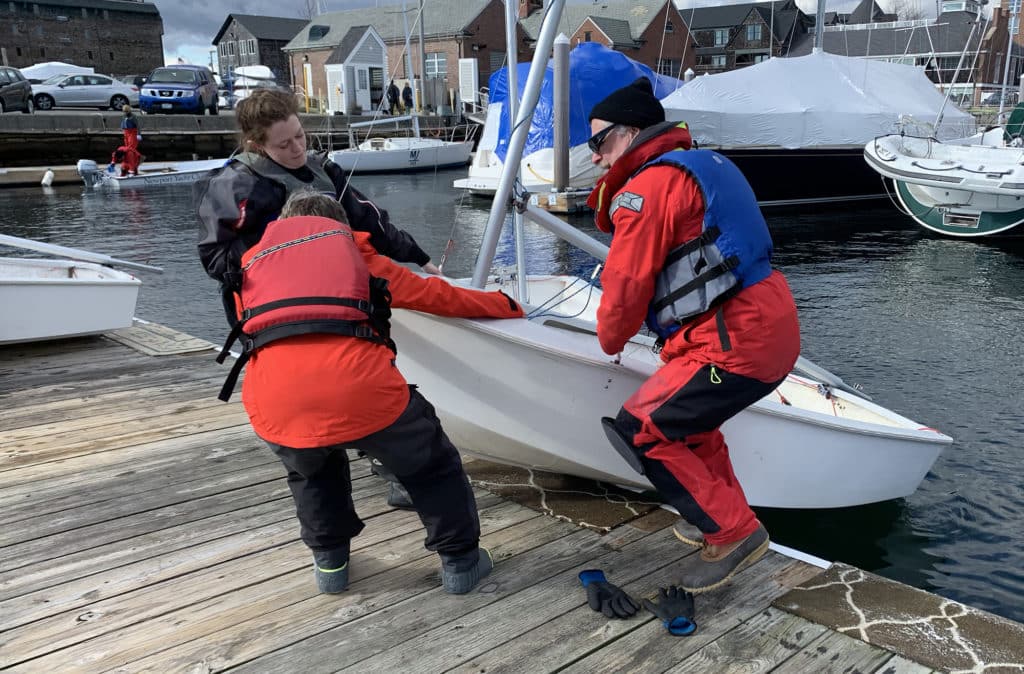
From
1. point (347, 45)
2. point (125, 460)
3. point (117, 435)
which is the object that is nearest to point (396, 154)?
point (347, 45)

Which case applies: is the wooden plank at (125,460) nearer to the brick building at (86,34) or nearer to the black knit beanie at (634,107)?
the black knit beanie at (634,107)

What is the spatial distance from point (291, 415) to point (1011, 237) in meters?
17.0

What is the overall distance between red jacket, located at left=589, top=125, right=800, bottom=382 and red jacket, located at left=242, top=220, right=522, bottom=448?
0.78 meters

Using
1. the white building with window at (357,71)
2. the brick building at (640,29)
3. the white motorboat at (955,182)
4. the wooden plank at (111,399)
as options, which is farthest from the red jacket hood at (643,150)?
the brick building at (640,29)

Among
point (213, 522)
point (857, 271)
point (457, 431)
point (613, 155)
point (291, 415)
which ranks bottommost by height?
point (857, 271)

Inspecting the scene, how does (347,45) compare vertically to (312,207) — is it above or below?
above

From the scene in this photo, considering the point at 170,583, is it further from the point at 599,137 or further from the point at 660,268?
the point at 599,137

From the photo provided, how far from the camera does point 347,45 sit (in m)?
49.2

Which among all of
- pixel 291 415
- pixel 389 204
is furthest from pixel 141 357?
pixel 389 204

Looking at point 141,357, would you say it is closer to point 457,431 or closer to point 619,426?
point 457,431

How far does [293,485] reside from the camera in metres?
2.61

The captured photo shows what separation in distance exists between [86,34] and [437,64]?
27837 mm

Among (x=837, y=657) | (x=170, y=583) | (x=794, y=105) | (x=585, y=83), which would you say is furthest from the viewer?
(x=794, y=105)

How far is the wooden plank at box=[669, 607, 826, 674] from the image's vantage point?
2.37 m
